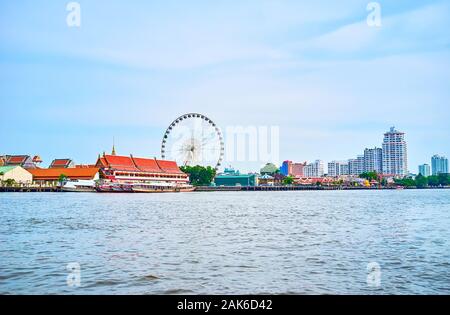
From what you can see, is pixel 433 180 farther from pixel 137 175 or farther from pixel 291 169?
pixel 137 175

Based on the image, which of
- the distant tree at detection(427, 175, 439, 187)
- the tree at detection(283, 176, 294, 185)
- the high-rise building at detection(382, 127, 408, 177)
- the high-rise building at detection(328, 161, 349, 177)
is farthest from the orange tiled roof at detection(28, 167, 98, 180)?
the high-rise building at detection(328, 161, 349, 177)

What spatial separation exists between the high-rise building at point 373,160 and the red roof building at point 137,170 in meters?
43.5

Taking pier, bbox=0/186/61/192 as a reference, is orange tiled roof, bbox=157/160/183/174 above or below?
above

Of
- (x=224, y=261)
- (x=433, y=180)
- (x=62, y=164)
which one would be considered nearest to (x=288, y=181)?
(x=433, y=180)

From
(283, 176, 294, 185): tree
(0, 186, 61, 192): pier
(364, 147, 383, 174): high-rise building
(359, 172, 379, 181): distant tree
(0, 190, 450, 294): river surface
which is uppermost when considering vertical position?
(364, 147, 383, 174): high-rise building

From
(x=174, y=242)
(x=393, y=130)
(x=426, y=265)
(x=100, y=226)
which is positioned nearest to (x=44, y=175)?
(x=393, y=130)

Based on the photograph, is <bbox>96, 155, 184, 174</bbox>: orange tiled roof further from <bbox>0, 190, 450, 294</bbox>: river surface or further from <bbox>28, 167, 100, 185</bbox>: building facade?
<bbox>0, 190, 450, 294</bbox>: river surface

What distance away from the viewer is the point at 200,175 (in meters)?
110

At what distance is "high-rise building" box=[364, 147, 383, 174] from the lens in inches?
4348

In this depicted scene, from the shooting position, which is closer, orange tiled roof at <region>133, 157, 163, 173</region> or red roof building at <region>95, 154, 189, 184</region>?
red roof building at <region>95, 154, 189, 184</region>

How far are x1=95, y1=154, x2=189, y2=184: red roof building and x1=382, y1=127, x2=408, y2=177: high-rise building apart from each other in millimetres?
40446
